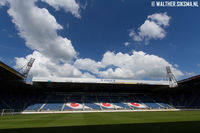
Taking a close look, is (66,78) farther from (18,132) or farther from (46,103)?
(18,132)

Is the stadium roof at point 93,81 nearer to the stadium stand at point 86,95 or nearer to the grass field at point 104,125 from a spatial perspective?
the stadium stand at point 86,95

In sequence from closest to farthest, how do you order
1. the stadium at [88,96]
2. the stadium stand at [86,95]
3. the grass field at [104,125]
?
the grass field at [104,125], the stadium at [88,96], the stadium stand at [86,95]

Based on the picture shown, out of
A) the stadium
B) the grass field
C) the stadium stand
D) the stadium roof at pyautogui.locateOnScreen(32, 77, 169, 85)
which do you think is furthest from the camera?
the stadium stand

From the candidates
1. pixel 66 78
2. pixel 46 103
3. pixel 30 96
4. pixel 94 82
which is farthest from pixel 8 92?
pixel 94 82

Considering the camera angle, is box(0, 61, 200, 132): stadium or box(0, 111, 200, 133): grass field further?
box(0, 61, 200, 132): stadium

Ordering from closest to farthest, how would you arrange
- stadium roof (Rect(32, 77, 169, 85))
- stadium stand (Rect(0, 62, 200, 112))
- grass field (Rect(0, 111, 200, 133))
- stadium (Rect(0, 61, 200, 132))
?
grass field (Rect(0, 111, 200, 133))
stadium (Rect(0, 61, 200, 132))
stadium roof (Rect(32, 77, 169, 85))
stadium stand (Rect(0, 62, 200, 112))

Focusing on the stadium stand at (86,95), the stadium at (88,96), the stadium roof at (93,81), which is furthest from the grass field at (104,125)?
the stadium stand at (86,95)

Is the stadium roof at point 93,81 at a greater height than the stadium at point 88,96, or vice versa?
the stadium roof at point 93,81

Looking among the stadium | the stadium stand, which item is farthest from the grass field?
the stadium stand

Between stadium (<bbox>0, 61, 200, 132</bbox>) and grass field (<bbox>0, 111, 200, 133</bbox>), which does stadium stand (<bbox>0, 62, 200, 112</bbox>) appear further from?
grass field (<bbox>0, 111, 200, 133</bbox>)

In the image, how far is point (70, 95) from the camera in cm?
4412

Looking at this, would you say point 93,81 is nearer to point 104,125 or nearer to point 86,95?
point 86,95

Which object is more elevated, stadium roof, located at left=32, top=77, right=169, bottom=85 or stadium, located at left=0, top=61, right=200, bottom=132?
stadium roof, located at left=32, top=77, right=169, bottom=85

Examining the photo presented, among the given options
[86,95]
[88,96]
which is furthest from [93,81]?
[86,95]
